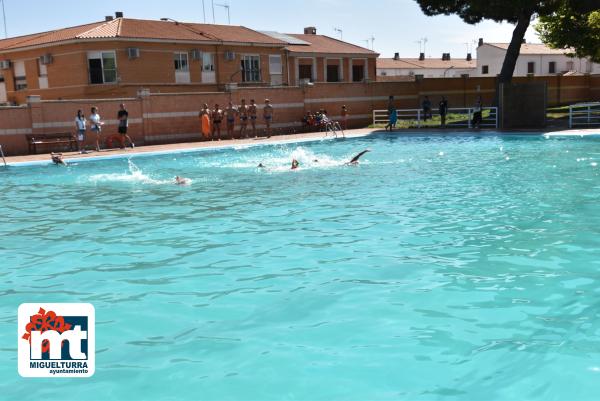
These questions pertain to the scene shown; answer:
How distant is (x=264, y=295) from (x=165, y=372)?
74.0 inches

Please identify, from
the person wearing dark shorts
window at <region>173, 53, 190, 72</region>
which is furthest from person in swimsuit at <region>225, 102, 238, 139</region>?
window at <region>173, 53, 190, 72</region>

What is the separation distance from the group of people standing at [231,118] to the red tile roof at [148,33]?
651 centimetres

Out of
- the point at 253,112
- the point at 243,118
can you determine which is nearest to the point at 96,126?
the point at 243,118

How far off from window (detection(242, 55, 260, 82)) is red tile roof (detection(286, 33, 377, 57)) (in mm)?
3810

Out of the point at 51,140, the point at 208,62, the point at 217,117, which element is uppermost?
the point at 208,62

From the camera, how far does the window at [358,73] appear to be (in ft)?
153

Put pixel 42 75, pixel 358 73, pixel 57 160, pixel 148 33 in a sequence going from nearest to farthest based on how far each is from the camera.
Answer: pixel 57 160 < pixel 148 33 < pixel 42 75 < pixel 358 73

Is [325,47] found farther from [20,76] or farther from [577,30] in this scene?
[20,76]

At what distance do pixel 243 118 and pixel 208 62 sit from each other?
784 cm

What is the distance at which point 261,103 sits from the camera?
3086 centimetres

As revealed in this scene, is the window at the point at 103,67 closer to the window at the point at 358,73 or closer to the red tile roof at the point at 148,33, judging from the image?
the red tile roof at the point at 148,33

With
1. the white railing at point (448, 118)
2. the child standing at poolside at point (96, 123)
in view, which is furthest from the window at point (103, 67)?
the white railing at point (448, 118)

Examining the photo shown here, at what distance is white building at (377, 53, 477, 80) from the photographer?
73000 mm

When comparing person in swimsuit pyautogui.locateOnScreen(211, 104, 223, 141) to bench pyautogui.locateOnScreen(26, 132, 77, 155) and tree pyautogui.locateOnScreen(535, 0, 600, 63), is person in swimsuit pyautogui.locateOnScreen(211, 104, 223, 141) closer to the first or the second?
bench pyautogui.locateOnScreen(26, 132, 77, 155)
